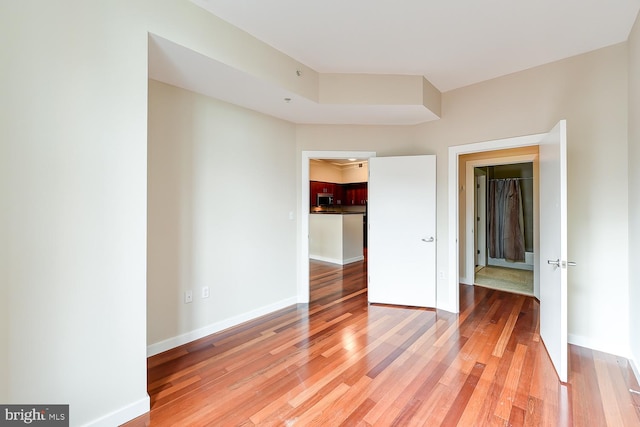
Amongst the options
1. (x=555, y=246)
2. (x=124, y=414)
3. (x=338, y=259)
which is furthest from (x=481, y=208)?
(x=124, y=414)

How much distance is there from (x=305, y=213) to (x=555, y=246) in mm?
2552

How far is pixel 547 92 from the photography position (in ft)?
8.75

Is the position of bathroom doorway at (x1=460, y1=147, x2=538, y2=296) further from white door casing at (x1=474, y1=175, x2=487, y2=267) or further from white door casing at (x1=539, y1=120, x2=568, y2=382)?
white door casing at (x1=539, y1=120, x2=568, y2=382)

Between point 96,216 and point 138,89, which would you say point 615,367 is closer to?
point 96,216

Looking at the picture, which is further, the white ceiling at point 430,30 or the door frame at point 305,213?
the door frame at point 305,213

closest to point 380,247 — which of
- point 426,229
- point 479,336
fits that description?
point 426,229

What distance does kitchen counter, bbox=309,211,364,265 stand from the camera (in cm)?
593

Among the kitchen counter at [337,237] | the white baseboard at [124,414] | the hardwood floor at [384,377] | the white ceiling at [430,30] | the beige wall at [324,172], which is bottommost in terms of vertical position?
the hardwood floor at [384,377]

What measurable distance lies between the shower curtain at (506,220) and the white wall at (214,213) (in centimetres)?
458

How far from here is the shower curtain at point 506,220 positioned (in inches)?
214

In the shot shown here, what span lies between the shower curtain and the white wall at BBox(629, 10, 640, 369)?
3482mm

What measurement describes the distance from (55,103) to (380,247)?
3284 mm
